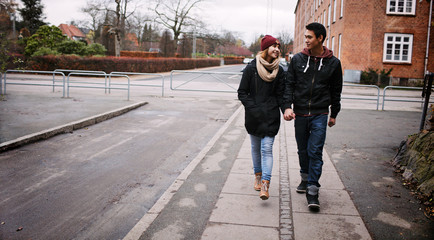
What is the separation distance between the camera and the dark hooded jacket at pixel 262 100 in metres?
4.46

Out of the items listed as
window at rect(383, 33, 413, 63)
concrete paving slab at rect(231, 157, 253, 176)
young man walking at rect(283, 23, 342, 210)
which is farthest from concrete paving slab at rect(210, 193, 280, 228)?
window at rect(383, 33, 413, 63)

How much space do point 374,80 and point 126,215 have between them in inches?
1078

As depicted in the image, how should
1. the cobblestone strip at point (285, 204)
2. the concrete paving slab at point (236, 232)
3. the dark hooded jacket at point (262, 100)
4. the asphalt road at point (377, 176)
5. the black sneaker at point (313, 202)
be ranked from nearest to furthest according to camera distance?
the concrete paving slab at point (236, 232)
the cobblestone strip at point (285, 204)
the asphalt road at point (377, 176)
the black sneaker at point (313, 202)
the dark hooded jacket at point (262, 100)

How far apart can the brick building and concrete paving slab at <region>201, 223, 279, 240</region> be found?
90.6 ft

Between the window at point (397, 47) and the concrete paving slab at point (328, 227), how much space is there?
27.9m

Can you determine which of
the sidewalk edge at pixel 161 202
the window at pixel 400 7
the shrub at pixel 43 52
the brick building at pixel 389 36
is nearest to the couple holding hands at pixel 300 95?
the sidewalk edge at pixel 161 202

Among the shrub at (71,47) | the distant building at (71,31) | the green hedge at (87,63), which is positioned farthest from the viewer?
the distant building at (71,31)

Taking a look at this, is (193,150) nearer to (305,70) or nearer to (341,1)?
(305,70)

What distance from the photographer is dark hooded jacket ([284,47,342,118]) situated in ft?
14.1

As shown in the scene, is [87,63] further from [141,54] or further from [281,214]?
[281,214]

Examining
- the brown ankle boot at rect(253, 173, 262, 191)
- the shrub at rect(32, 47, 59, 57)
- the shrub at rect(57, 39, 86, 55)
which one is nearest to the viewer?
the brown ankle boot at rect(253, 173, 262, 191)

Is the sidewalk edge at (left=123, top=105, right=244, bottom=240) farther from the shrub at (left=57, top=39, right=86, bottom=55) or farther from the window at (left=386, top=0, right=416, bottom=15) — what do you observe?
the shrub at (left=57, top=39, right=86, bottom=55)

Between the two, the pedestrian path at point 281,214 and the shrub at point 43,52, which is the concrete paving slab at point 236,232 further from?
the shrub at point 43,52

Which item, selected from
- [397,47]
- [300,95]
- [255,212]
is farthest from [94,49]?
[255,212]
